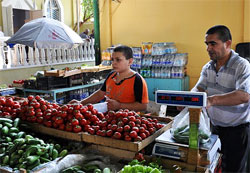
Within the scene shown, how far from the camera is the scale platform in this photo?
1.69 m

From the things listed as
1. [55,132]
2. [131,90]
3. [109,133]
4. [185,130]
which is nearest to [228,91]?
[185,130]

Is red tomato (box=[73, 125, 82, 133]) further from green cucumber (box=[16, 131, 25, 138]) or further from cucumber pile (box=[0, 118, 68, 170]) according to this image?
green cucumber (box=[16, 131, 25, 138])

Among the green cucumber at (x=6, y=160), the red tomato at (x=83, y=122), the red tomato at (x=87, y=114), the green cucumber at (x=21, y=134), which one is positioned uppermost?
the red tomato at (x=87, y=114)

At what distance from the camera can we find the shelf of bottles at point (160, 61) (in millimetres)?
6844

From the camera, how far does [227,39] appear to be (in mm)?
2426

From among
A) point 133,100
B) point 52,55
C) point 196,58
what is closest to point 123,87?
point 133,100

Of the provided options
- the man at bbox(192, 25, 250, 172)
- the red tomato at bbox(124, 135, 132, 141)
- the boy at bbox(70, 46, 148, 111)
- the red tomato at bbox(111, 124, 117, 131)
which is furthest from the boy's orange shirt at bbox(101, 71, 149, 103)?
the red tomato at bbox(124, 135, 132, 141)

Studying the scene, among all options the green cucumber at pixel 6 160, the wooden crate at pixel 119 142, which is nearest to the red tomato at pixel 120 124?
the wooden crate at pixel 119 142

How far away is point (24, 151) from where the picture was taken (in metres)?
1.97

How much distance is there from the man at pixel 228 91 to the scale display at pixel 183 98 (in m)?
0.90

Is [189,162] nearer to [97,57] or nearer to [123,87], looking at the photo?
[123,87]

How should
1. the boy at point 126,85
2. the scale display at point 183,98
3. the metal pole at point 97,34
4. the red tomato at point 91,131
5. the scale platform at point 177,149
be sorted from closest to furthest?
1. the scale display at point 183,98
2. the scale platform at point 177,149
3. the red tomato at point 91,131
4. the boy at point 126,85
5. the metal pole at point 97,34

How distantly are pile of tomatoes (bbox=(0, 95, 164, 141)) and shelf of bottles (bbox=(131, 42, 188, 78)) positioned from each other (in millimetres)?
4738

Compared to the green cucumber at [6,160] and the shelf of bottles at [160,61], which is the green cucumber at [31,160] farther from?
the shelf of bottles at [160,61]
